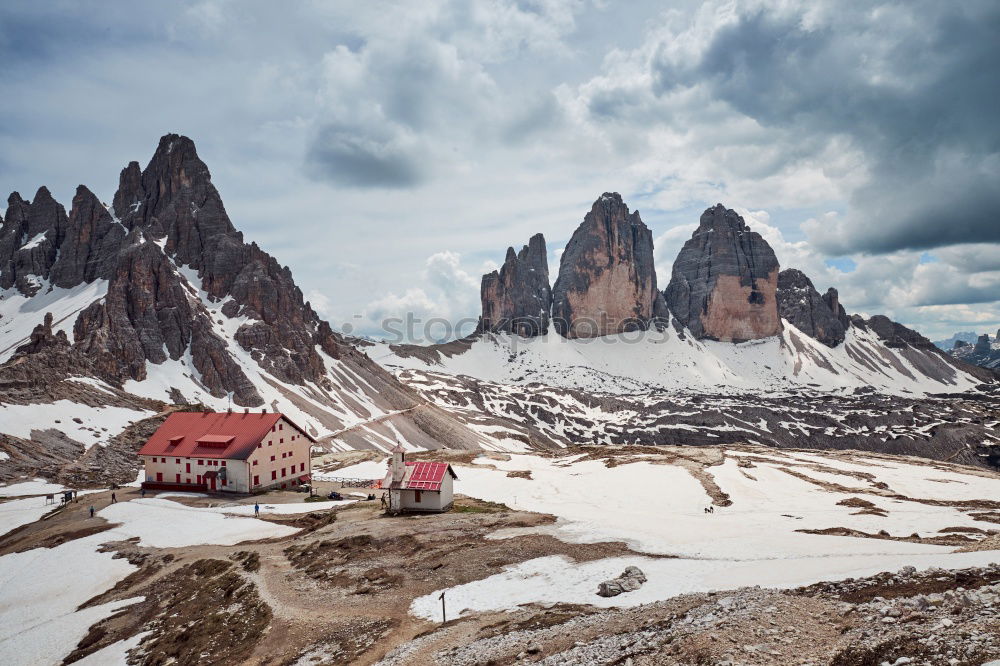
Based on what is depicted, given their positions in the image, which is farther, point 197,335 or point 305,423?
point 197,335

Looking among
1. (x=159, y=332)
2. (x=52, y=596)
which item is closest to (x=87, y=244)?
(x=159, y=332)

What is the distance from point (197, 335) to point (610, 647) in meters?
145

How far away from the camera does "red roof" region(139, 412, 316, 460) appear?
66125mm

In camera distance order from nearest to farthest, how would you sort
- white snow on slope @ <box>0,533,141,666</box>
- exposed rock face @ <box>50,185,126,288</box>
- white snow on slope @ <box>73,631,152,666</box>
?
white snow on slope @ <box>73,631,152,666</box>
white snow on slope @ <box>0,533,141,666</box>
exposed rock face @ <box>50,185,126,288</box>

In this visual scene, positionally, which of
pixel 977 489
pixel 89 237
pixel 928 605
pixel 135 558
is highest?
pixel 89 237

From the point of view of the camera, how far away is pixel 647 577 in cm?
2686

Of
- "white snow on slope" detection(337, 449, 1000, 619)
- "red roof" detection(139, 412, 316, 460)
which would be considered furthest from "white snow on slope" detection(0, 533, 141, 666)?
"white snow on slope" detection(337, 449, 1000, 619)

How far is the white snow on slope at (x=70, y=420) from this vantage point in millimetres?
77938

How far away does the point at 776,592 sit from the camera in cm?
2097

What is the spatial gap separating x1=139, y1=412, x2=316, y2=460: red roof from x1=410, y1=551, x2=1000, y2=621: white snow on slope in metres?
45.6

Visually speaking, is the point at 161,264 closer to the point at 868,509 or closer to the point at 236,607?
the point at 236,607

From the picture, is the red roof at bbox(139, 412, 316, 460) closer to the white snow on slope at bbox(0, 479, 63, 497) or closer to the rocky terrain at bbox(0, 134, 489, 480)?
the white snow on slope at bbox(0, 479, 63, 497)

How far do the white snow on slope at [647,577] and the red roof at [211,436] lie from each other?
45.6m

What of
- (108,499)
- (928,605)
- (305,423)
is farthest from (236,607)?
(305,423)
